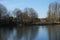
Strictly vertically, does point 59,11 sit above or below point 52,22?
above

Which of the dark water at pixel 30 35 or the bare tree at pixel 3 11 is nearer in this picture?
the dark water at pixel 30 35

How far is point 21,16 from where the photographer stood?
9406 millimetres

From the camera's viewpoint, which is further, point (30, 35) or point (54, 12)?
point (54, 12)

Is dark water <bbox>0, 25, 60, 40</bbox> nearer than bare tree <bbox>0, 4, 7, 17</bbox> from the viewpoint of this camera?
Yes

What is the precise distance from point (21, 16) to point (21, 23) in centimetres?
49

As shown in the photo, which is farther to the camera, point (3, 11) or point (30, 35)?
point (3, 11)

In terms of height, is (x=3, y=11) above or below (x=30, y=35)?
above

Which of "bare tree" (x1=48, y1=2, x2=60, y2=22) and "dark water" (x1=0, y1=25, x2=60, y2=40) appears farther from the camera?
"bare tree" (x1=48, y1=2, x2=60, y2=22)

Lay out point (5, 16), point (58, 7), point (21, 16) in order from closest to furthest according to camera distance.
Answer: point (58, 7) → point (5, 16) → point (21, 16)

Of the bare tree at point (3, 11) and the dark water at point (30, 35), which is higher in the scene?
the bare tree at point (3, 11)

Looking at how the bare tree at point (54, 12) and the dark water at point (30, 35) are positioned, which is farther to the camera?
the bare tree at point (54, 12)

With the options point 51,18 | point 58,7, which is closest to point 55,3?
point 58,7

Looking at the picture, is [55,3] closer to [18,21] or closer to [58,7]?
[58,7]

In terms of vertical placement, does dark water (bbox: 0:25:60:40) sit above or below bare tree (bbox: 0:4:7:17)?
below
